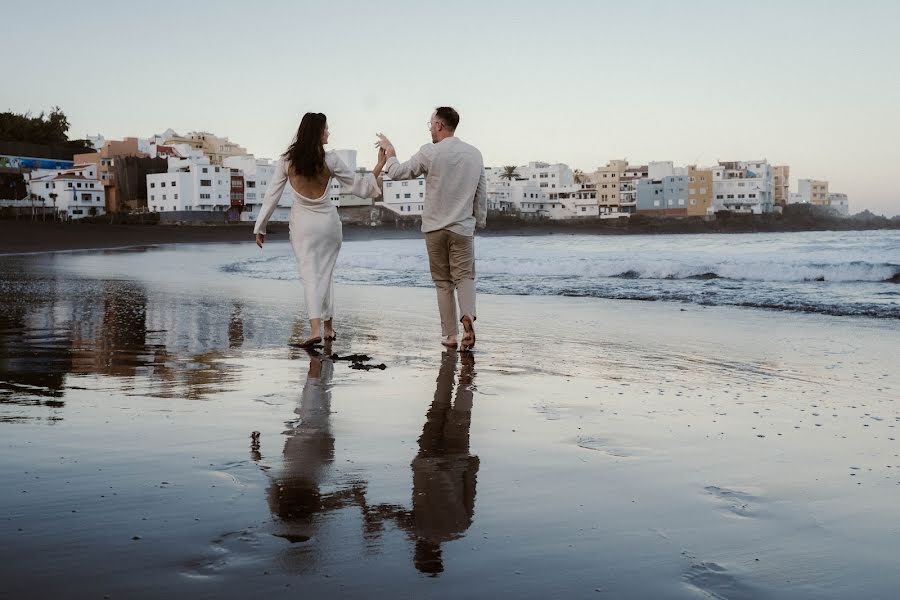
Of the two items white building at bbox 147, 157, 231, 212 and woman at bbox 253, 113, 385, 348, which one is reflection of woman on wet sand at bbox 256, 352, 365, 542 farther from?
white building at bbox 147, 157, 231, 212

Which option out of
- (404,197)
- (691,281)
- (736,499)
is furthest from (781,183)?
(736,499)

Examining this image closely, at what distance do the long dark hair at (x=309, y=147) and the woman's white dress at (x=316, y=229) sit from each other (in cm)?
10

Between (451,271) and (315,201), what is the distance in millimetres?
1293

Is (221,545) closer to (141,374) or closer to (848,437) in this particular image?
(848,437)

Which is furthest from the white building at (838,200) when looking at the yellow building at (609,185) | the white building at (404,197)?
the white building at (404,197)

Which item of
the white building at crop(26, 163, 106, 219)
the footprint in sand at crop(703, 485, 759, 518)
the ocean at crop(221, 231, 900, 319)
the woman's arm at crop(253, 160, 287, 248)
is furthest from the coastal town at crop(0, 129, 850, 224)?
the footprint in sand at crop(703, 485, 759, 518)

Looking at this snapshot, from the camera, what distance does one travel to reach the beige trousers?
6961 millimetres

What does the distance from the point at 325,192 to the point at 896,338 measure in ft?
17.3

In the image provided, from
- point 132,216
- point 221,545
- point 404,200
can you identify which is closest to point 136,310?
point 221,545

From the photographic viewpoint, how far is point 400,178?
6.75m

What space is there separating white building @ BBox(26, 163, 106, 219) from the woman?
266 feet

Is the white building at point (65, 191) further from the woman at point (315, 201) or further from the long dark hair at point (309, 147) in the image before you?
the long dark hair at point (309, 147)

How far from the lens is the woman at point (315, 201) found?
676 centimetres

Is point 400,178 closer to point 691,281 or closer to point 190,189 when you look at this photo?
point 691,281
